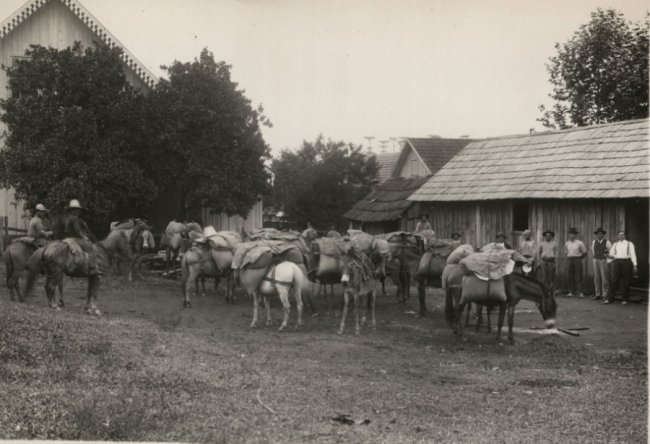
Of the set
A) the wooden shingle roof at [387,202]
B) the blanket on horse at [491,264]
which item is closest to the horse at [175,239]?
the wooden shingle roof at [387,202]

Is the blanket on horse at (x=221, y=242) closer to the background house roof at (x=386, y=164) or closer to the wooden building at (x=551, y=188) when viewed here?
the wooden building at (x=551, y=188)

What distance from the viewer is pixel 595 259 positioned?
65.4 feet

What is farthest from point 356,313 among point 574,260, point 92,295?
point 574,260

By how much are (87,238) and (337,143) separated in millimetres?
26234

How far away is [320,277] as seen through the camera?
1631cm

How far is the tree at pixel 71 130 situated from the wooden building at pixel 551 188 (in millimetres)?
11186

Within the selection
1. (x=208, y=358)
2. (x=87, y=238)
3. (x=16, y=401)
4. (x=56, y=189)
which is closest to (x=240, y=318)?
(x=87, y=238)

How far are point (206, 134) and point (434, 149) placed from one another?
65.8ft

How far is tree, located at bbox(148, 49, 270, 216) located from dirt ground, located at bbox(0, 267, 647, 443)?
11.6m

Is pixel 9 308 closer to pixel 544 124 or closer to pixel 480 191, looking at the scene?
pixel 480 191

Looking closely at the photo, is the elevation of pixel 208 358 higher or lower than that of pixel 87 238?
lower

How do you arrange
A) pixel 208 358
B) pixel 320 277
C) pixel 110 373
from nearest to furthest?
pixel 110 373
pixel 208 358
pixel 320 277

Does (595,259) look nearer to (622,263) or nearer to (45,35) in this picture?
(622,263)

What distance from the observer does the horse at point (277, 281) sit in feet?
46.4
